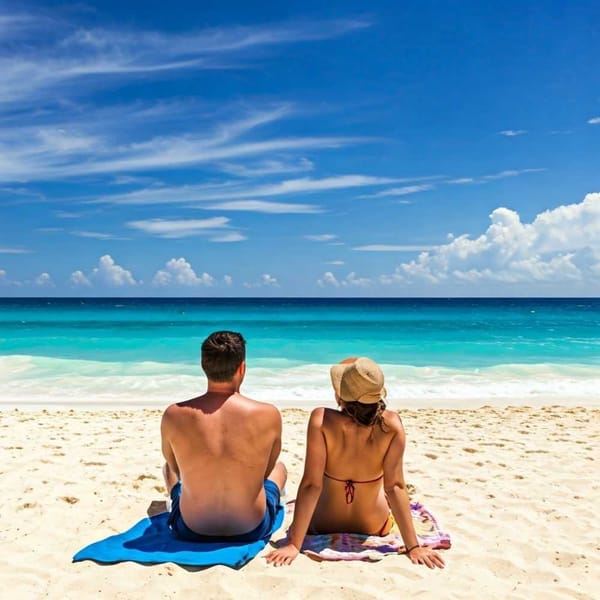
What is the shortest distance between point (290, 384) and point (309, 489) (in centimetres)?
1049

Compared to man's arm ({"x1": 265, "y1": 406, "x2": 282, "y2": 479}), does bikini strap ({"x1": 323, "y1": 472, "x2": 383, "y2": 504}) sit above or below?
below

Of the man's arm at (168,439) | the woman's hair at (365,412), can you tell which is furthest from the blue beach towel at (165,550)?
the woman's hair at (365,412)

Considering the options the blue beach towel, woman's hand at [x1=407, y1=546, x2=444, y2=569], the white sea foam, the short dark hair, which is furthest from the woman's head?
the white sea foam

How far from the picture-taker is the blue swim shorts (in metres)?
3.41

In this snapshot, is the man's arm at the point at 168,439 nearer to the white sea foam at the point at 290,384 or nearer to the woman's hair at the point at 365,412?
the woman's hair at the point at 365,412

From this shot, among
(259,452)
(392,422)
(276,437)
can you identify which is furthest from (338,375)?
(259,452)

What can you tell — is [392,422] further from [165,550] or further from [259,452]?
[165,550]

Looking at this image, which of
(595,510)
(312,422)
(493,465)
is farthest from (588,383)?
(312,422)

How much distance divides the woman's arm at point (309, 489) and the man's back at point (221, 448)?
21 cm

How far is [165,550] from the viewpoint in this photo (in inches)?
131

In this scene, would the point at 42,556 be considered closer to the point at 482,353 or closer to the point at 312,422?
the point at 312,422

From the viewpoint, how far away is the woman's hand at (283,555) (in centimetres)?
320

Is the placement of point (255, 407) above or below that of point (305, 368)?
above

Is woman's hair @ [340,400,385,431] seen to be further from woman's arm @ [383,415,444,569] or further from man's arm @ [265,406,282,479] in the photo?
man's arm @ [265,406,282,479]
